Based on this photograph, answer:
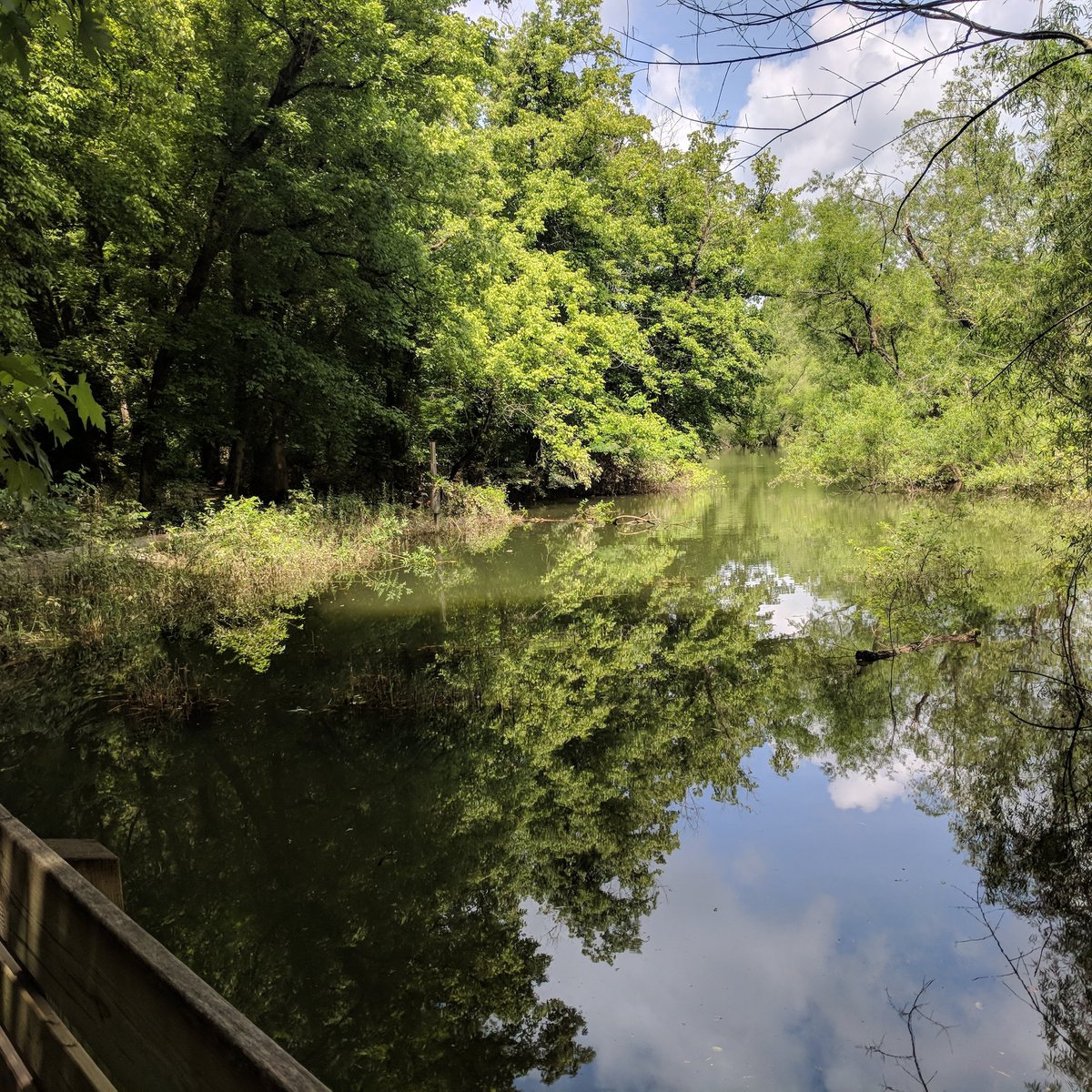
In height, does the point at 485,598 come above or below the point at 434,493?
below

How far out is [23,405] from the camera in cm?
194

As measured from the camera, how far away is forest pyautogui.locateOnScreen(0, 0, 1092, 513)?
875cm

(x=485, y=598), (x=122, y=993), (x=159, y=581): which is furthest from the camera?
(x=485, y=598)

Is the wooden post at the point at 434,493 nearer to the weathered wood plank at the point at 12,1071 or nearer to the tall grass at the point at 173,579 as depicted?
the tall grass at the point at 173,579

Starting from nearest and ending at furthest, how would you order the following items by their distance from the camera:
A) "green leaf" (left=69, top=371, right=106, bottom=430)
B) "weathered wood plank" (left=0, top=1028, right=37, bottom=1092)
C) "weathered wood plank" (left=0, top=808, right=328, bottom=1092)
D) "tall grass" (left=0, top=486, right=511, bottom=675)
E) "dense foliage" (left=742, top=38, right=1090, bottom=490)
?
1. "weathered wood plank" (left=0, top=808, right=328, bottom=1092)
2. "weathered wood plank" (left=0, top=1028, right=37, bottom=1092)
3. "green leaf" (left=69, top=371, right=106, bottom=430)
4. "dense foliage" (left=742, top=38, right=1090, bottom=490)
5. "tall grass" (left=0, top=486, right=511, bottom=675)

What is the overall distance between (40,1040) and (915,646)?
916 centimetres

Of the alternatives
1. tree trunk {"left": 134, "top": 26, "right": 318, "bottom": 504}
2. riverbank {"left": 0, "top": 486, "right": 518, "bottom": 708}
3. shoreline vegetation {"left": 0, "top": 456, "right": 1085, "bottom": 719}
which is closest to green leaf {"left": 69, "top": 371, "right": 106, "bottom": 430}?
shoreline vegetation {"left": 0, "top": 456, "right": 1085, "bottom": 719}

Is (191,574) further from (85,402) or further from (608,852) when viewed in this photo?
(85,402)

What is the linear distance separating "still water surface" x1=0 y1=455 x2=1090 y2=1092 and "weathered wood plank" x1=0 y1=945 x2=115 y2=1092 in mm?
2055

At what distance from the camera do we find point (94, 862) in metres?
1.75

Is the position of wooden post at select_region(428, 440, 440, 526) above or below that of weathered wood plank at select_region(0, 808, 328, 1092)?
above

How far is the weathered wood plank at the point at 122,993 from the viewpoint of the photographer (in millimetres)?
1035

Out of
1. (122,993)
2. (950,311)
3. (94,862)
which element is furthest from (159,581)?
(950,311)

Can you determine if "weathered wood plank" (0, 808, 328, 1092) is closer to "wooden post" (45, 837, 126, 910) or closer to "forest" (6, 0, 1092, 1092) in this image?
"wooden post" (45, 837, 126, 910)
